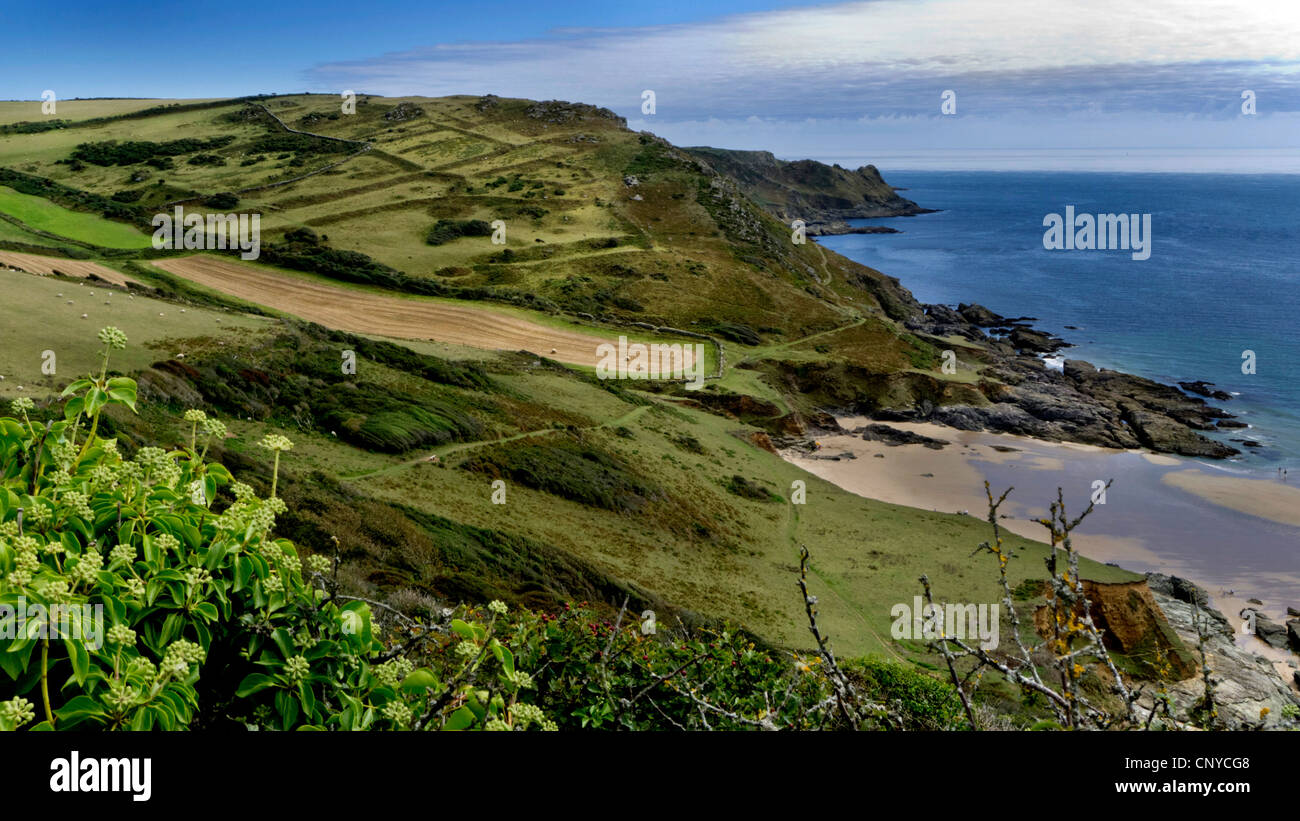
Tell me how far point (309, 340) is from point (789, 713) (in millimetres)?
31579

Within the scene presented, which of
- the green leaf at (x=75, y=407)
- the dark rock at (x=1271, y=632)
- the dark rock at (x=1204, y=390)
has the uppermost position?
the green leaf at (x=75, y=407)

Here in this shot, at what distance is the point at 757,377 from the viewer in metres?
51.9

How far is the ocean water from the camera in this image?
6212 centimetres

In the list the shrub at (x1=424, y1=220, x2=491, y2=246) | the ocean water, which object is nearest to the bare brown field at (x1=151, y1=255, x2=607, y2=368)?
the shrub at (x1=424, y1=220, x2=491, y2=246)

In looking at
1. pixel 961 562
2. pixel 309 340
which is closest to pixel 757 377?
pixel 961 562

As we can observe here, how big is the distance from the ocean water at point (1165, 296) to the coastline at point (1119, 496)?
575cm

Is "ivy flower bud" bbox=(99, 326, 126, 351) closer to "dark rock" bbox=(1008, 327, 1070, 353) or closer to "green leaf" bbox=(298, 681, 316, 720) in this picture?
"green leaf" bbox=(298, 681, 316, 720)

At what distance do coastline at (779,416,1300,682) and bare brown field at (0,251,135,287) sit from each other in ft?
118

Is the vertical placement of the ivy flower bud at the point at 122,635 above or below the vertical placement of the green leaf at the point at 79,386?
below

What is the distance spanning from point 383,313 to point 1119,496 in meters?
42.6

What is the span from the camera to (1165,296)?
9675cm

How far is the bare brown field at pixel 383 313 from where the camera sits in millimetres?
48625

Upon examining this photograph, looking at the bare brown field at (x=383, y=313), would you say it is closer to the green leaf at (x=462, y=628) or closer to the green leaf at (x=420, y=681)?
the green leaf at (x=462, y=628)

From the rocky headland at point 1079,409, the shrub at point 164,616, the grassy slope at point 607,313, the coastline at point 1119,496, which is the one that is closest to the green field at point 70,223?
the grassy slope at point 607,313
